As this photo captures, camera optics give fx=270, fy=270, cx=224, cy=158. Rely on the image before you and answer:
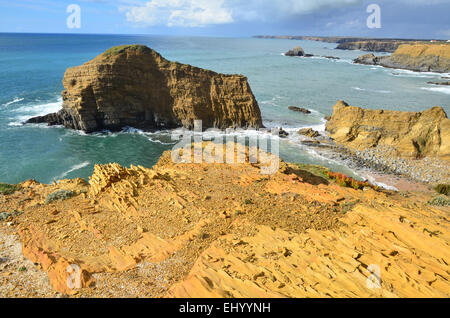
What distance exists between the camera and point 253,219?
12.9 metres

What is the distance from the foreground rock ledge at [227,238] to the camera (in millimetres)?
9008

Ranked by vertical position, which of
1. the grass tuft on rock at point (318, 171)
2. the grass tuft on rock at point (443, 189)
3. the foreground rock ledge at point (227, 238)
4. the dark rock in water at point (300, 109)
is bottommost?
the grass tuft on rock at point (443, 189)

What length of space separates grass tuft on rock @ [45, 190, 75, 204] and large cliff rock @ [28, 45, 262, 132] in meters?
27.4

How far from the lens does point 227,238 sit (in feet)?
38.1

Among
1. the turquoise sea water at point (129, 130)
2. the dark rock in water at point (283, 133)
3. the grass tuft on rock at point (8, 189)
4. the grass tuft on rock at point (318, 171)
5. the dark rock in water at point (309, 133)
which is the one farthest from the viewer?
the dark rock in water at point (283, 133)

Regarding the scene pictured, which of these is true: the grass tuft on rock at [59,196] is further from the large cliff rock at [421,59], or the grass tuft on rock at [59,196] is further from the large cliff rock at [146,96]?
the large cliff rock at [421,59]

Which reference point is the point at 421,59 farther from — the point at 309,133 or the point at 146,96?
the point at 146,96

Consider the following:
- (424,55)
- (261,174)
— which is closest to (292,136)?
(261,174)

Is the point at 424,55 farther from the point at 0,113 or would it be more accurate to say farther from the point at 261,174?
the point at 0,113

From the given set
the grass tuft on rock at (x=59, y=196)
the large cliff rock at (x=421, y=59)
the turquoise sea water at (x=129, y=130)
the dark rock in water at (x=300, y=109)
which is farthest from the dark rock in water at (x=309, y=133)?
the large cliff rock at (x=421, y=59)

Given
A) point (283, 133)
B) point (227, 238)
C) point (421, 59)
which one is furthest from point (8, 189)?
point (421, 59)

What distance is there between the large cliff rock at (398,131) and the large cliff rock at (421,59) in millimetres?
101321

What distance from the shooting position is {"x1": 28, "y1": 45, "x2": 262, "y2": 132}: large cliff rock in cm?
3984

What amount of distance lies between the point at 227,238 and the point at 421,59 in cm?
14017
